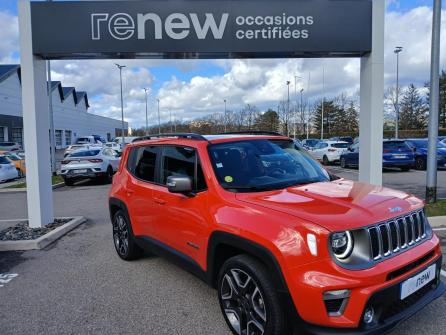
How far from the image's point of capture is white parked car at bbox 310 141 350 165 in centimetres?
2309

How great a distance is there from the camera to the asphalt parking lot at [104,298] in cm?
353

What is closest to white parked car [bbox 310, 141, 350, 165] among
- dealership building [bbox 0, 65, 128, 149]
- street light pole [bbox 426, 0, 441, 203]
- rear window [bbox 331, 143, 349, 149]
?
rear window [bbox 331, 143, 349, 149]

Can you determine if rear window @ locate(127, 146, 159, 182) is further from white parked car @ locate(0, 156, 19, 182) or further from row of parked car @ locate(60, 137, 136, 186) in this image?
white parked car @ locate(0, 156, 19, 182)

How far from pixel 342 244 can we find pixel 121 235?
3.75m

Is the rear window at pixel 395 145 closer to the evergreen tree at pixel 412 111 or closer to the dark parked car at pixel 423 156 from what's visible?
the dark parked car at pixel 423 156

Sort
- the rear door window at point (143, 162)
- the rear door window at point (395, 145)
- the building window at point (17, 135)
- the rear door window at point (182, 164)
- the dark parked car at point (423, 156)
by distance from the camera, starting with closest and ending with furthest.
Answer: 1. the rear door window at point (182, 164)
2. the rear door window at point (143, 162)
3. the rear door window at point (395, 145)
4. the dark parked car at point (423, 156)
5. the building window at point (17, 135)

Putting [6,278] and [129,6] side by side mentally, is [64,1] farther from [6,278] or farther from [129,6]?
[6,278]

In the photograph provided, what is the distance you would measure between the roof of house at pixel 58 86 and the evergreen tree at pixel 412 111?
57255 millimetres

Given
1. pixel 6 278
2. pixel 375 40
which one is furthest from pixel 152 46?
pixel 6 278

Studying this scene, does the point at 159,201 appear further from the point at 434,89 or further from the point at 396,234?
the point at 434,89

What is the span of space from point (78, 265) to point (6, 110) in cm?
4652

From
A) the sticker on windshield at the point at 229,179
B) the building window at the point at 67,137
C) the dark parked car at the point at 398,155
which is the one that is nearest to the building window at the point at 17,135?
the building window at the point at 67,137

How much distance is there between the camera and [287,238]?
2742 mm

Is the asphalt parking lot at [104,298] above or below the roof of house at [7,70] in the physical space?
below
